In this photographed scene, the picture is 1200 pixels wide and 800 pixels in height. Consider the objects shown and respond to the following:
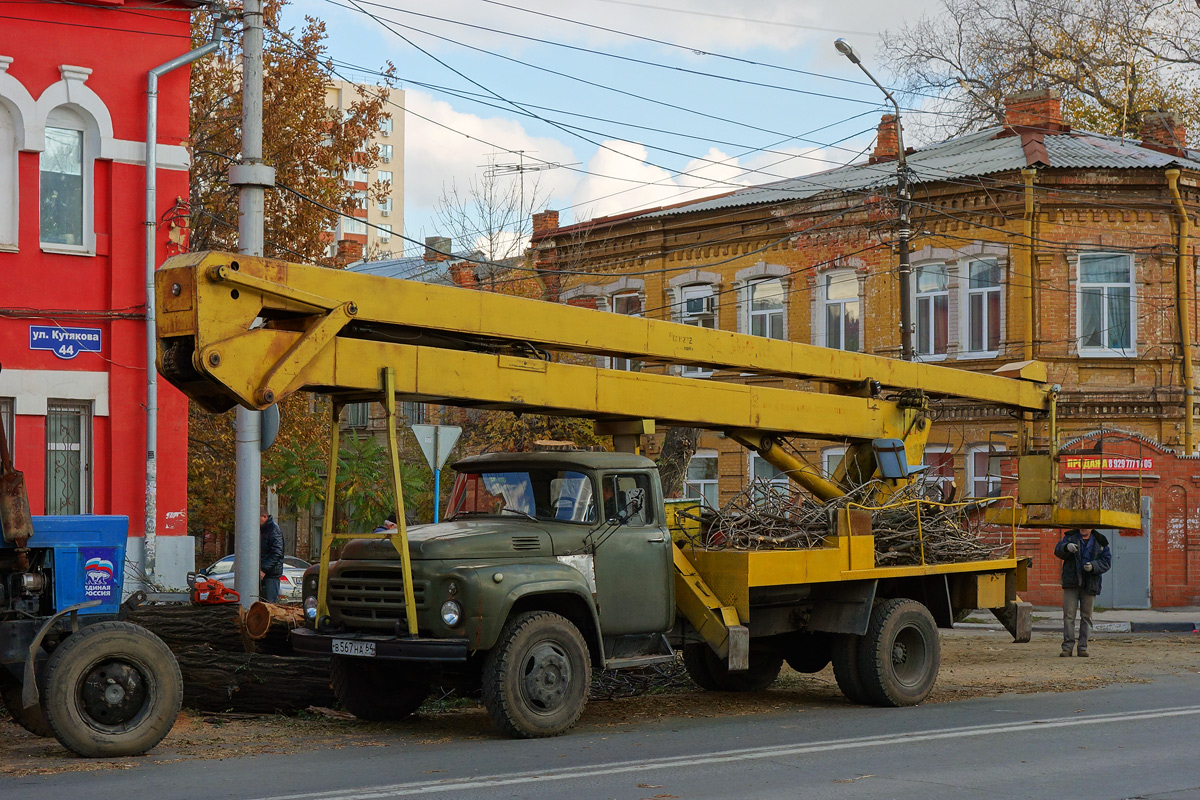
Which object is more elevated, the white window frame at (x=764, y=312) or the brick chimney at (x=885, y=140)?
the brick chimney at (x=885, y=140)

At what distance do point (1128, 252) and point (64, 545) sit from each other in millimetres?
22249

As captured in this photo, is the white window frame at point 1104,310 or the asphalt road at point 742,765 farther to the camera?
the white window frame at point 1104,310

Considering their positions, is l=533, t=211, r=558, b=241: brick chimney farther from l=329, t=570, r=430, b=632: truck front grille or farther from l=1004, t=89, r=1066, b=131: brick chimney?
l=329, t=570, r=430, b=632: truck front grille

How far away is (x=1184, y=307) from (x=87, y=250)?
19827 millimetres

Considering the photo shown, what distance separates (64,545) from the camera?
373 inches

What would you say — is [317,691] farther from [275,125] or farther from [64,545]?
[275,125]

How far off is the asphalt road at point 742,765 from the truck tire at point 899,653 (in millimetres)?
871

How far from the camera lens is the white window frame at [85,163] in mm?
17578

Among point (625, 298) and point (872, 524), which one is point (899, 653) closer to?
point (872, 524)

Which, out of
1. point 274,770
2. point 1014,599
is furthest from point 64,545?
point 1014,599

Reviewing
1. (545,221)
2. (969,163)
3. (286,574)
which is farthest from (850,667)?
(545,221)

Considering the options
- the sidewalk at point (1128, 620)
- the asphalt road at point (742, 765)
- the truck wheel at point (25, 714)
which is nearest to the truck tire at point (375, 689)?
the asphalt road at point (742, 765)

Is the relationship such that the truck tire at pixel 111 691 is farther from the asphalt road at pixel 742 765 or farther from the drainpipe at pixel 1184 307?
the drainpipe at pixel 1184 307

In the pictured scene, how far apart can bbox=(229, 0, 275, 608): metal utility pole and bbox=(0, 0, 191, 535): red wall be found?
5.49m
